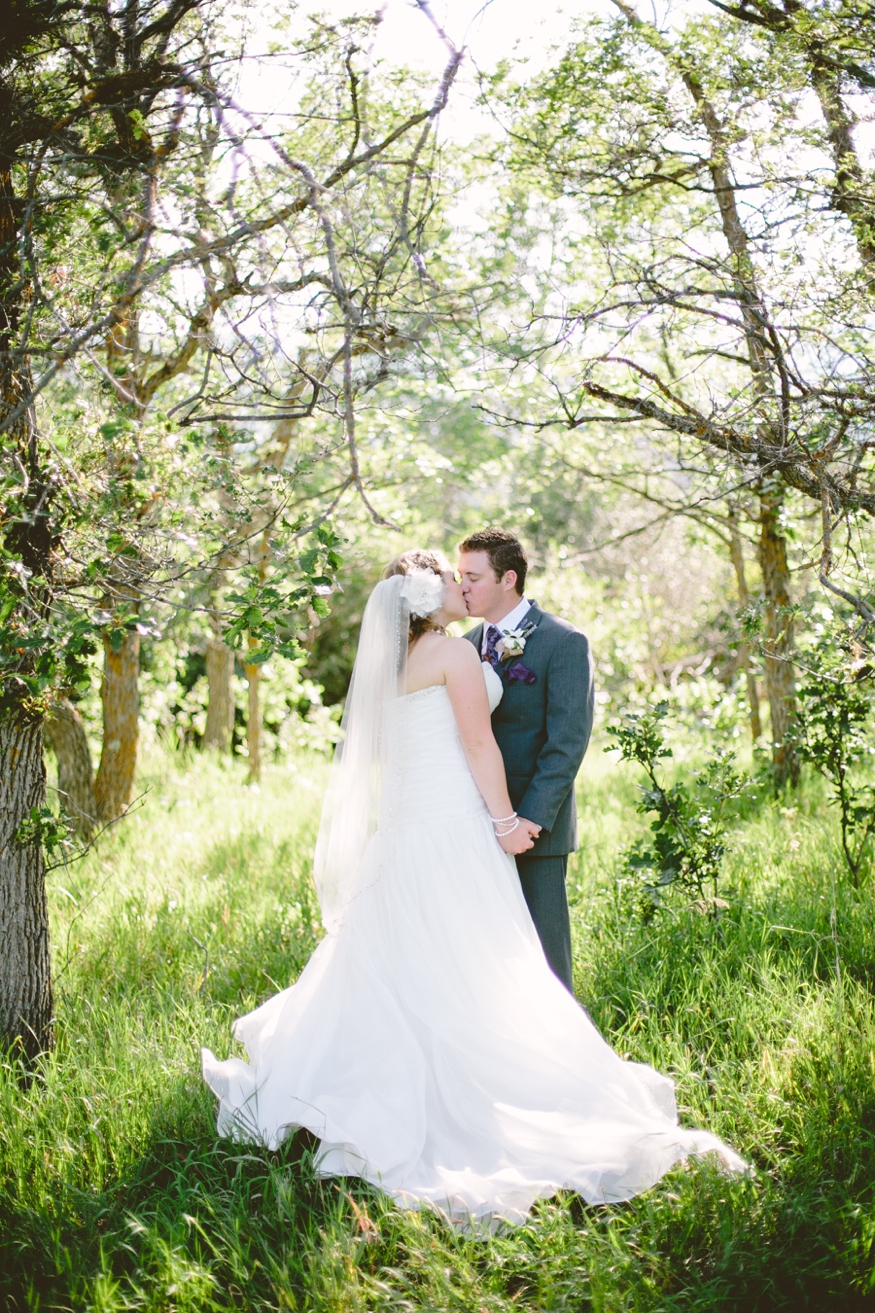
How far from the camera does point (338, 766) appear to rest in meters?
3.49

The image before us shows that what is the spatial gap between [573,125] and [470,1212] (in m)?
4.67

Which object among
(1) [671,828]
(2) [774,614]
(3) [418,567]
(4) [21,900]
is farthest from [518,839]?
(2) [774,614]

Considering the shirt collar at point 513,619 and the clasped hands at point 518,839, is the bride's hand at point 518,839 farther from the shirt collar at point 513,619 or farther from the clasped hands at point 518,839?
the shirt collar at point 513,619

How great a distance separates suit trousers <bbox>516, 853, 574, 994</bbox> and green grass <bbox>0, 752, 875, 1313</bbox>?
1.09ft

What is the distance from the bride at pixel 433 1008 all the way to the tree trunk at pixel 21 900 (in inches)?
30.3

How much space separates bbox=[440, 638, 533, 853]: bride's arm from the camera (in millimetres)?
3266

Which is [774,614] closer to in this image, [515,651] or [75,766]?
[515,651]

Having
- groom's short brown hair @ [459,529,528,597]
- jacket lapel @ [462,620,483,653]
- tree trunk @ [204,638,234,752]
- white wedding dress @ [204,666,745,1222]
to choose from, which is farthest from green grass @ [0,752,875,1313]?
tree trunk @ [204,638,234,752]

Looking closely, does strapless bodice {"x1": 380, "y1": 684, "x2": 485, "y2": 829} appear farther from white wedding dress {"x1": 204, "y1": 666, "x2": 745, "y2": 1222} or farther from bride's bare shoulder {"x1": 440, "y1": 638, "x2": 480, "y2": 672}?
bride's bare shoulder {"x1": 440, "y1": 638, "x2": 480, "y2": 672}

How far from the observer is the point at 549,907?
11.6ft

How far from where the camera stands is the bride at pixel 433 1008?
2766 mm

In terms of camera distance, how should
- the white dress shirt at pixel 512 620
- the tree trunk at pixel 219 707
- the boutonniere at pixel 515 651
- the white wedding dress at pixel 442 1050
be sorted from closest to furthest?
the white wedding dress at pixel 442 1050 → the boutonniere at pixel 515 651 → the white dress shirt at pixel 512 620 → the tree trunk at pixel 219 707

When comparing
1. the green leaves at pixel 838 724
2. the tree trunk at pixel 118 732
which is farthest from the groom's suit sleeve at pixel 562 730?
the tree trunk at pixel 118 732

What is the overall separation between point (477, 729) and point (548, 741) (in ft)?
1.02
